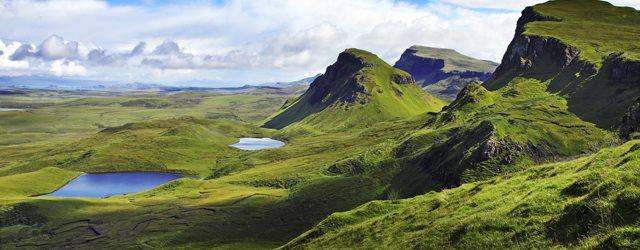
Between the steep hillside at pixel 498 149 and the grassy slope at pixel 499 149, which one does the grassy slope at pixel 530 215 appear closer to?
the steep hillside at pixel 498 149

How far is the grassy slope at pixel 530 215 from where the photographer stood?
3756 cm

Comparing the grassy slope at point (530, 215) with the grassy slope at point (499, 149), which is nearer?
the grassy slope at point (530, 215)

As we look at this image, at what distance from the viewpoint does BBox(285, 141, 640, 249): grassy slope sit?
3756 cm

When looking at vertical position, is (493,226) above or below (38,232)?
above

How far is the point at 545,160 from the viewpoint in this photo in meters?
153

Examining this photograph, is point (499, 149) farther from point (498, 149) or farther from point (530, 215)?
point (530, 215)

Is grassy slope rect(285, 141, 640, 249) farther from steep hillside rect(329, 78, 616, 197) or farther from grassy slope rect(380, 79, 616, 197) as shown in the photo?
grassy slope rect(380, 79, 616, 197)

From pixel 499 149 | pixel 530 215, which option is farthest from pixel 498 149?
pixel 530 215

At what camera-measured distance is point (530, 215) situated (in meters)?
46.1

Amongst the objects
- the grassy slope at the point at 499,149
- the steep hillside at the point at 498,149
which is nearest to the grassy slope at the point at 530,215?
the steep hillside at the point at 498,149

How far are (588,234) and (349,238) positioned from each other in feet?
124

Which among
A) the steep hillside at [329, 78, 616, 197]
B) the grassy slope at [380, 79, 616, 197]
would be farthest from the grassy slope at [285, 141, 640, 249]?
the grassy slope at [380, 79, 616, 197]

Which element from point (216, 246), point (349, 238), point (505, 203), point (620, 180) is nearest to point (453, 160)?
point (216, 246)

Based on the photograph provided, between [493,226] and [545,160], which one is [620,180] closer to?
[493,226]
